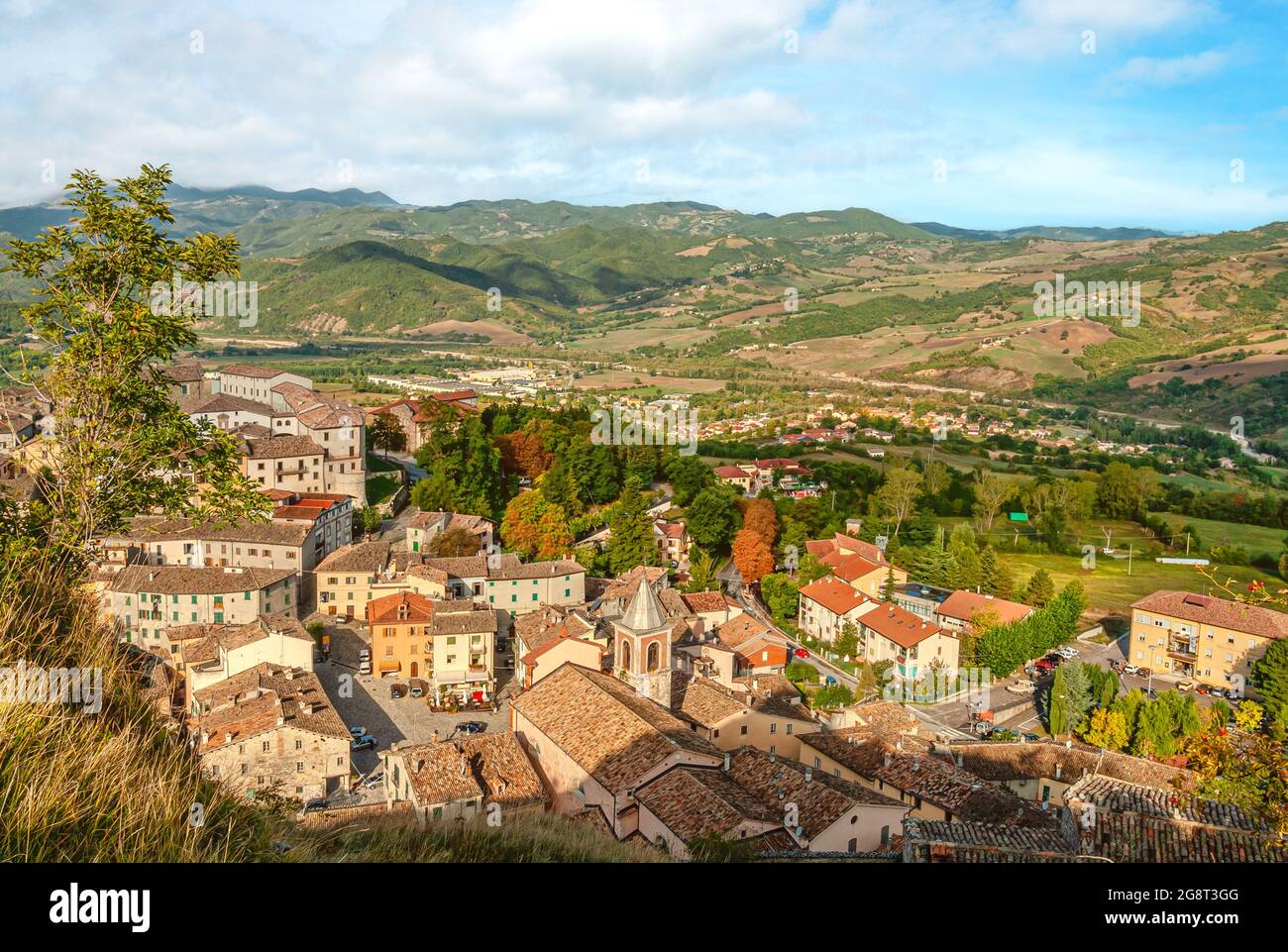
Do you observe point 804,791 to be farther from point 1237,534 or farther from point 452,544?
point 1237,534

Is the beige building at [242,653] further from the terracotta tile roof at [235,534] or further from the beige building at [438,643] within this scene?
the terracotta tile roof at [235,534]

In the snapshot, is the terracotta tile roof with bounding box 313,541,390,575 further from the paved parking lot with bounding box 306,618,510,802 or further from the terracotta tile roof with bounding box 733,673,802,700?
the terracotta tile roof with bounding box 733,673,802,700

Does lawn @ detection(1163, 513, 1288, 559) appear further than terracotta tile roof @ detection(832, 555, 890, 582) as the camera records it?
Yes

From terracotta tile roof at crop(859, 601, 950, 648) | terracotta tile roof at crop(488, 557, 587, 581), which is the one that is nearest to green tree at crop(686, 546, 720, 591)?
terracotta tile roof at crop(488, 557, 587, 581)

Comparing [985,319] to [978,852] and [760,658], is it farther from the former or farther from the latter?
[978,852]

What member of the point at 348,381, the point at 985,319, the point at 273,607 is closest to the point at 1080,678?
the point at 273,607

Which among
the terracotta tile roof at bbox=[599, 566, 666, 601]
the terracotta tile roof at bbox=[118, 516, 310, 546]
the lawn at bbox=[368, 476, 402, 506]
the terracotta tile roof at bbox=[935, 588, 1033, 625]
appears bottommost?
A: the terracotta tile roof at bbox=[935, 588, 1033, 625]
